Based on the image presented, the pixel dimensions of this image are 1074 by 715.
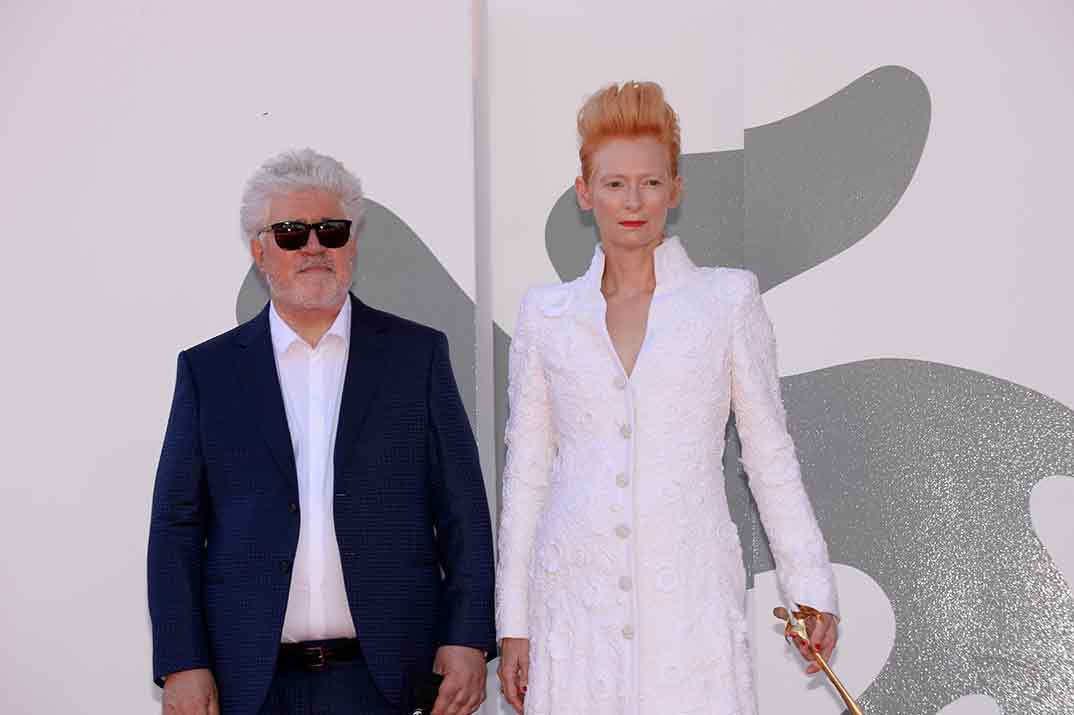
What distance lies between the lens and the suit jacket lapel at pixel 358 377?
315 cm

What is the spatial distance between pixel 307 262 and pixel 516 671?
3.61ft

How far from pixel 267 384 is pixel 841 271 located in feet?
6.19

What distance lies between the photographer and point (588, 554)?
2.83m

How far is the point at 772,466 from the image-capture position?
2.90 m

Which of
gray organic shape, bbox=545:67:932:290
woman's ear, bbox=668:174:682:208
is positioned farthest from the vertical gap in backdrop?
woman's ear, bbox=668:174:682:208

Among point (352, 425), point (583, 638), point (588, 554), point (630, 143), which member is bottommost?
point (583, 638)

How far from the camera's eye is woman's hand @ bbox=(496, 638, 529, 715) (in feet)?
9.77

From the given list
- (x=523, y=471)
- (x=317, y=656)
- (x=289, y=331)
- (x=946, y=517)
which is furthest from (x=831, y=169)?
(x=317, y=656)

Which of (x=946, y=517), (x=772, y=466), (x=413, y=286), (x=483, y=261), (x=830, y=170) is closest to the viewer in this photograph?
(x=772, y=466)

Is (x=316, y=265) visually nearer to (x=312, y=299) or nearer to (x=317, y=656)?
(x=312, y=299)

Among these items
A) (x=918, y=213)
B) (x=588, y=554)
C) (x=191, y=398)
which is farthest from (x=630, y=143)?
(x=918, y=213)

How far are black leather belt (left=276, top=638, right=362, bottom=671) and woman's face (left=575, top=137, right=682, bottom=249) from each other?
43.4 inches

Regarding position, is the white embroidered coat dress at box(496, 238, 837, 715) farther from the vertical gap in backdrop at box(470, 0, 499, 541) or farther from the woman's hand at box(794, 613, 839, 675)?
the vertical gap in backdrop at box(470, 0, 499, 541)

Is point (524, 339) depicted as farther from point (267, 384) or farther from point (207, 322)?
point (207, 322)
